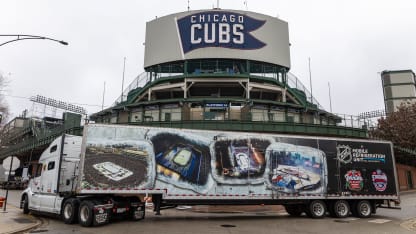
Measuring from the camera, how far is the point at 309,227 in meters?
13.2

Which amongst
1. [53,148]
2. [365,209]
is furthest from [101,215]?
[365,209]

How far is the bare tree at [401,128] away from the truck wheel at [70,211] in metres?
50.2

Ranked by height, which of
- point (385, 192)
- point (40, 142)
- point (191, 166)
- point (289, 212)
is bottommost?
point (289, 212)

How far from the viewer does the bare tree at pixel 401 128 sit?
47.3 metres

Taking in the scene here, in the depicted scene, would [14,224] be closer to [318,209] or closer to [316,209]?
[316,209]

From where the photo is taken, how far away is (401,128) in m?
48.2

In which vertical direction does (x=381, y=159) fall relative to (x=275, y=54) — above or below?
below

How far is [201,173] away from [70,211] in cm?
619

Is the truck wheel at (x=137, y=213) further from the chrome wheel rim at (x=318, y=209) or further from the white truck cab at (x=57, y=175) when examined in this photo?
the chrome wheel rim at (x=318, y=209)

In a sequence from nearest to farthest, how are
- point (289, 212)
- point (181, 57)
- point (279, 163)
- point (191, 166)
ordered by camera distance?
point (191, 166) < point (279, 163) < point (289, 212) < point (181, 57)

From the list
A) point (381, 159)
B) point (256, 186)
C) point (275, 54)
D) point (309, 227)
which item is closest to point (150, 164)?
point (256, 186)

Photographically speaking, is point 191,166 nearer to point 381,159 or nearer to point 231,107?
point 381,159

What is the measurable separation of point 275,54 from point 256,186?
33789 mm

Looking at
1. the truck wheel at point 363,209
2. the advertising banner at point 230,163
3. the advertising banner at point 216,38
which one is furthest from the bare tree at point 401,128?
the truck wheel at point 363,209
